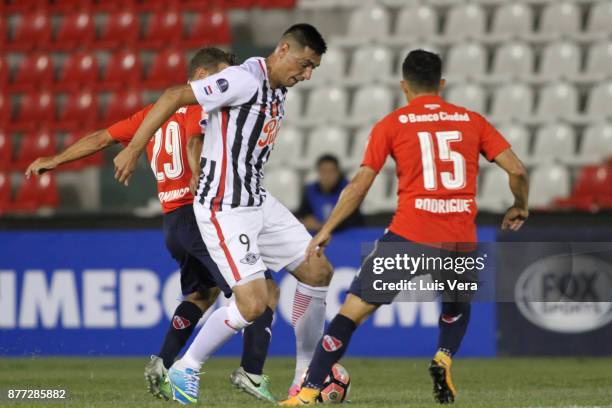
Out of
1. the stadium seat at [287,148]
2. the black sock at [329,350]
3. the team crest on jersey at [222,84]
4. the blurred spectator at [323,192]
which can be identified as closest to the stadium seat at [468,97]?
the stadium seat at [287,148]

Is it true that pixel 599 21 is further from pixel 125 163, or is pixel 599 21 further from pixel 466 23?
pixel 125 163

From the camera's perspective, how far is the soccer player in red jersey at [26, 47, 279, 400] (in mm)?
→ 6566

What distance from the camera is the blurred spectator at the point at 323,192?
34.2 ft

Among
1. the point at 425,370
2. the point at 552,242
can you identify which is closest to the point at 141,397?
the point at 425,370

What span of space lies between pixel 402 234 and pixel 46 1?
10.5 meters

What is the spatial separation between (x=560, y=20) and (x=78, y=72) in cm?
551

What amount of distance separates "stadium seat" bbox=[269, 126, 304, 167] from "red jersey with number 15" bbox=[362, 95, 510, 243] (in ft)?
21.9

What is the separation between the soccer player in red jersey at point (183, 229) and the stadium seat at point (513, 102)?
6182mm

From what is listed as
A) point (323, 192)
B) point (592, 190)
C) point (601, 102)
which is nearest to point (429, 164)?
point (323, 192)

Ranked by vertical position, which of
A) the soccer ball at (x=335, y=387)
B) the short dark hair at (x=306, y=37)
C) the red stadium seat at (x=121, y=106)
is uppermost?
the short dark hair at (x=306, y=37)

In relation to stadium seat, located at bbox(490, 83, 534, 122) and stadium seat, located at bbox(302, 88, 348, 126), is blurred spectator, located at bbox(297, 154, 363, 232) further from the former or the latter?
stadium seat, located at bbox(490, 83, 534, 122)

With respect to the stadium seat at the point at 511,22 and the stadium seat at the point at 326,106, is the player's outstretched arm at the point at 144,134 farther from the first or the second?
the stadium seat at the point at 511,22

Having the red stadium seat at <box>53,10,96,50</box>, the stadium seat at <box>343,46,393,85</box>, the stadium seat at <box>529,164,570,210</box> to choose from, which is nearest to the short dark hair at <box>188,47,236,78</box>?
the stadium seat at <box>529,164,570,210</box>

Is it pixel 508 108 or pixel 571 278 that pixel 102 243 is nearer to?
pixel 571 278
